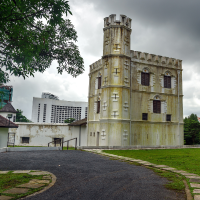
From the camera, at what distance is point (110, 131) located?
21.3 m

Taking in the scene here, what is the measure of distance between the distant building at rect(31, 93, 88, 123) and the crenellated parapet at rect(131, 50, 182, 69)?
5906 cm

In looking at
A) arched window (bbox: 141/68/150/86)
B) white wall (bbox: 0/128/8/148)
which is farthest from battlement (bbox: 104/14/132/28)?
white wall (bbox: 0/128/8/148)

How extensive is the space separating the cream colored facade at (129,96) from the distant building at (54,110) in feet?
192

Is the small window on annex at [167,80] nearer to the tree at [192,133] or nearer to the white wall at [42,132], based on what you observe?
the white wall at [42,132]

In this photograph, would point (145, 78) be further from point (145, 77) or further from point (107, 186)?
point (107, 186)

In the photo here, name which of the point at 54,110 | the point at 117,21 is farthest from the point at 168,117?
the point at 54,110

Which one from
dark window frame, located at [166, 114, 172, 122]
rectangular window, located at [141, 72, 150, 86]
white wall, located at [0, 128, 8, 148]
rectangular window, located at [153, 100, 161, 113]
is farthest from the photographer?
dark window frame, located at [166, 114, 172, 122]

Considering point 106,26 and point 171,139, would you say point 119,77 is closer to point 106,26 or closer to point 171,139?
point 106,26

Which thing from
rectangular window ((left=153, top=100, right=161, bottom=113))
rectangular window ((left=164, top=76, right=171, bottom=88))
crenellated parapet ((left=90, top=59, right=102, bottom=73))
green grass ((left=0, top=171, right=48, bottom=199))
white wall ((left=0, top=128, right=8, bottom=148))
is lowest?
green grass ((left=0, top=171, right=48, bottom=199))

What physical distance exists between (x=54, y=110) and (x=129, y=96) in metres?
66.3

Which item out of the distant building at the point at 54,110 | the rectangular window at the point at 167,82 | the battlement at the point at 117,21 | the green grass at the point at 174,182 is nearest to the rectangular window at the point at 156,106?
the rectangular window at the point at 167,82

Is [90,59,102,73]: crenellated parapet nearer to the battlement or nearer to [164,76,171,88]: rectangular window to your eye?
the battlement

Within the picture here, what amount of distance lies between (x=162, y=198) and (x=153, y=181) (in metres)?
1.71

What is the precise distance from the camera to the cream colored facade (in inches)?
858
